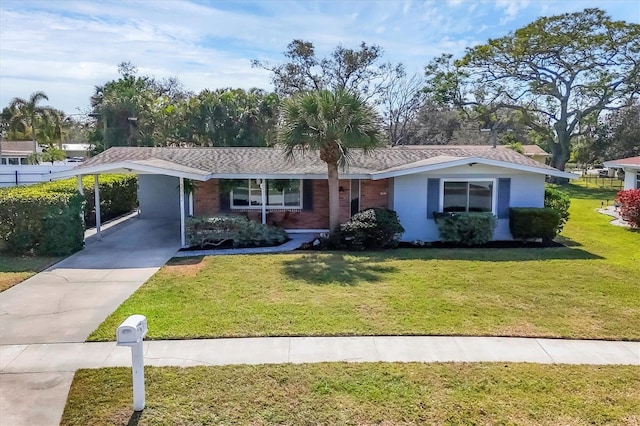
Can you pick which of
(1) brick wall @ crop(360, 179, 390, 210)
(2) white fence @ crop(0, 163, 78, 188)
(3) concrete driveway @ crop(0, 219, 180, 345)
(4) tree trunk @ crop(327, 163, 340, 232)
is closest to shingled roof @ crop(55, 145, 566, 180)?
(1) brick wall @ crop(360, 179, 390, 210)

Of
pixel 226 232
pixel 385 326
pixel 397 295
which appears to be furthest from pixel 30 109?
pixel 385 326

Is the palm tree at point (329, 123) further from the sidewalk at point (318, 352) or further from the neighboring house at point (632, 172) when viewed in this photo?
the neighboring house at point (632, 172)

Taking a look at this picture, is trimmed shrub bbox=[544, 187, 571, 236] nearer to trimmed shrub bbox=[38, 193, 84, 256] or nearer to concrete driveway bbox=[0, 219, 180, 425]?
concrete driveway bbox=[0, 219, 180, 425]

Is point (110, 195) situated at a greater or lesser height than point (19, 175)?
lesser

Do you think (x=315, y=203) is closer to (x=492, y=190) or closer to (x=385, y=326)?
(x=492, y=190)

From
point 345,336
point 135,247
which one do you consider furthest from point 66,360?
point 135,247

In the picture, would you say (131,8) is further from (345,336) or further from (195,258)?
(345,336)
